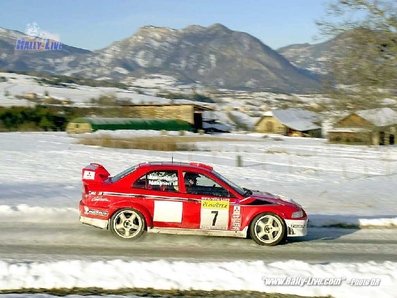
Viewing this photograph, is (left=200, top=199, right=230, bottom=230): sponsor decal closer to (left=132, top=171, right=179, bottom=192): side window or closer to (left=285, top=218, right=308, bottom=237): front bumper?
(left=132, top=171, right=179, bottom=192): side window

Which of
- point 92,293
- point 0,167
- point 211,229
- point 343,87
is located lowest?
point 92,293

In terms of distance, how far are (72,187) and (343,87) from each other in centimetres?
1527

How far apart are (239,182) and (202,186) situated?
451 inches

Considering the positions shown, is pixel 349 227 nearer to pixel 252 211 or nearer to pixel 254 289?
pixel 252 211

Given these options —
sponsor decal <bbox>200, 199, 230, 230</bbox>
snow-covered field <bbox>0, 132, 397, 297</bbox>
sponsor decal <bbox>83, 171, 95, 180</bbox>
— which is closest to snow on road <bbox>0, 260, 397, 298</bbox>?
snow-covered field <bbox>0, 132, 397, 297</bbox>

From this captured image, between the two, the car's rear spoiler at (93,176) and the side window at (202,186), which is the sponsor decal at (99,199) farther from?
the side window at (202,186)

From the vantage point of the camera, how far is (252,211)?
10.7m

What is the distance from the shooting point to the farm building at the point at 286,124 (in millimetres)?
85287

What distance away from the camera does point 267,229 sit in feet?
35.1

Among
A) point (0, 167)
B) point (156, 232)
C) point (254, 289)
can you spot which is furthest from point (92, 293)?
point (0, 167)

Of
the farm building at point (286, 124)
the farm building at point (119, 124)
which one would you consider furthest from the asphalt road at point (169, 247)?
the farm building at point (286, 124)

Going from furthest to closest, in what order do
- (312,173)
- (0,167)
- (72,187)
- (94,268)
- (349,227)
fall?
(312,173) < (0,167) < (72,187) < (349,227) < (94,268)

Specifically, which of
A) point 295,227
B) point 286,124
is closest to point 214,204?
point 295,227

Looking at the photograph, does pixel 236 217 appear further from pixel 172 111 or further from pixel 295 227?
pixel 172 111
